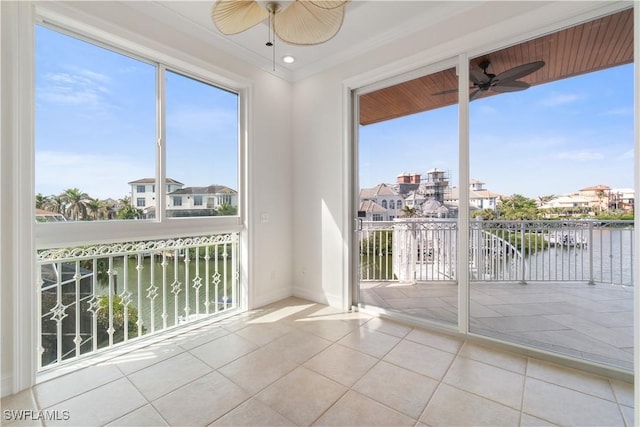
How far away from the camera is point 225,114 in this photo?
10.1 ft

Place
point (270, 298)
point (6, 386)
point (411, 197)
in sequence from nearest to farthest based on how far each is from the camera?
1. point (6, 386)
2. point (411, 197)
3. point (270, 298)

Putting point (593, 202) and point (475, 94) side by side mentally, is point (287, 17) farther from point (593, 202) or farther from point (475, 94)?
point (593, 202)

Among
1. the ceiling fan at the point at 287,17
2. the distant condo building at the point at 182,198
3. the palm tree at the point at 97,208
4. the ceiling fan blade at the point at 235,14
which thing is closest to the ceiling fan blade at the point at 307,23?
the ceiling fan at the point at 287,17

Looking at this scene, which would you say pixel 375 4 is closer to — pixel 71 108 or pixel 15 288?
pixel 71 108

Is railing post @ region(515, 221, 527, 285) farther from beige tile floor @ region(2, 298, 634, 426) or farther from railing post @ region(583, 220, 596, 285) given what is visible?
beige tile floor @ region(2, 298, 634, 426)

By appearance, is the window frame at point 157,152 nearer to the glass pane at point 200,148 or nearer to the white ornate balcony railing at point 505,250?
the glass pane at point 200,148

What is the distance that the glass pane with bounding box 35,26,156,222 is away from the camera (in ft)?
6.60

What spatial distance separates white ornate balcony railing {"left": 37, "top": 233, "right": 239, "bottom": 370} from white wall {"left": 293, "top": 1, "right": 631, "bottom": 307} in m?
0.93

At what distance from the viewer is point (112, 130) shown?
2307 mm

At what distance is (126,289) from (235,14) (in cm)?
231

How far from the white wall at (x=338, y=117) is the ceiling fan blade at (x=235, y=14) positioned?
1.42 metres

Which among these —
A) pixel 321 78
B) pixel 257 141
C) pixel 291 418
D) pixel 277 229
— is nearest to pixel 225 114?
pixel 257 141

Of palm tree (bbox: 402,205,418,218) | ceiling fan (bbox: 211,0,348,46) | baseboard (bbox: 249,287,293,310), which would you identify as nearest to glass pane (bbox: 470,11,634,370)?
palm tree (bbox: 402,205,418,218)

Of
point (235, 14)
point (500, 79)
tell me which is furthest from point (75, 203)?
point (500, 79)
